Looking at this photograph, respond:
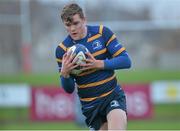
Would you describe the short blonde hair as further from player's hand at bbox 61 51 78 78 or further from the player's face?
player's hand at bbox 61 51 78 78

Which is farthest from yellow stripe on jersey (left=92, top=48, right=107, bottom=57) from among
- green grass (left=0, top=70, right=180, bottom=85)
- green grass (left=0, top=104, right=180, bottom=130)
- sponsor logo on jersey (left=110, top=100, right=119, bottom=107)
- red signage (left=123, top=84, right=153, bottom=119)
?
green grass (left=0, top=70, right=180, bottom=85)

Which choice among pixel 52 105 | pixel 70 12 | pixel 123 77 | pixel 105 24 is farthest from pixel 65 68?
pixel 105 24

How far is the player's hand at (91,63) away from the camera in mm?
8867

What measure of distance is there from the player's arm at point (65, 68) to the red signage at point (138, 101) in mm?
11364

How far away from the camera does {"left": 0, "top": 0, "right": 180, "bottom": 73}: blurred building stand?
105ft

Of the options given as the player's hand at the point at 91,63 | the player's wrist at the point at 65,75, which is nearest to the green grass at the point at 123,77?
the player's wrist at the point at 65,75

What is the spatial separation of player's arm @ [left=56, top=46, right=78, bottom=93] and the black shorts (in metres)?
0.37

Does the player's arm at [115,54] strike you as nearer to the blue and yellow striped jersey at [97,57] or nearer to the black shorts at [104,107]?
the blue and yellow striped jersey at [97,57]

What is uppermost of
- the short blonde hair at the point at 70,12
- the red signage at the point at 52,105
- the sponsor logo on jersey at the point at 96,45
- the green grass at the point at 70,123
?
the short blonde hair at the point at 70,12

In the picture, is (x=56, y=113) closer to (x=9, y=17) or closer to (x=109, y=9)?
(x=9, y=17)

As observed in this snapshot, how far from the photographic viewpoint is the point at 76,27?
8.97 m

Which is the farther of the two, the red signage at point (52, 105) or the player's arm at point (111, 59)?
the red signage at point (52, 105)

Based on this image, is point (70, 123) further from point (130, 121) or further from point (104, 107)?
point (104, 107)

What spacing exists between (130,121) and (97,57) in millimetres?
11543
